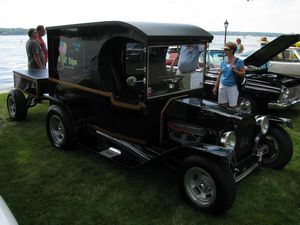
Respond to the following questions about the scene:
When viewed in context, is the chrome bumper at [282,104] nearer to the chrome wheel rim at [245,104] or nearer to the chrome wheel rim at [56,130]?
the chrome wheel rim at [245,104]

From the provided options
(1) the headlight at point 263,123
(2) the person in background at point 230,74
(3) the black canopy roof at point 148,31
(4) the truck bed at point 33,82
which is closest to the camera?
(3) the black canopy roof at point 148,31

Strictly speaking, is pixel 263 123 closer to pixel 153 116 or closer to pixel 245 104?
pixel 153 116

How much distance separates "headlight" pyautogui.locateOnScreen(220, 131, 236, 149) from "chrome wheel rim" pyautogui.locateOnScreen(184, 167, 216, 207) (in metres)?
0.44

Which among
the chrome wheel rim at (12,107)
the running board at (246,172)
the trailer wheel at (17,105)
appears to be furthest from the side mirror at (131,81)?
the chrome wheel rim at (12,107)

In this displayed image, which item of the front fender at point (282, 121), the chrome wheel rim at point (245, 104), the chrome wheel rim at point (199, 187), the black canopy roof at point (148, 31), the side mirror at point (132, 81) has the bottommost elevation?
the chrome wheel rim at point (199, 187)

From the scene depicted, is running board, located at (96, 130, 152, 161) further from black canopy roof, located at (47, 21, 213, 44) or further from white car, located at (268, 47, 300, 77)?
white car, located at (268, 47, 300, 77)

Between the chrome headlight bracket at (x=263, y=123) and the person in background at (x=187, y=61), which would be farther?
the person in background at (x=187, y=61)

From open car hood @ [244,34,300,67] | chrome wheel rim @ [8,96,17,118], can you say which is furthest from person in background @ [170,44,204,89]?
chrome wheel rim @ [8,96,17,118]

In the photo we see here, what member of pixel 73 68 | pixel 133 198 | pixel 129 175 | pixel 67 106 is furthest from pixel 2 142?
pixel 133 198

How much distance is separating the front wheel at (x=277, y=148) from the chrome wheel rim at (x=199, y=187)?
4.68ft

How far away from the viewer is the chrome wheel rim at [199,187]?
3.48 meters

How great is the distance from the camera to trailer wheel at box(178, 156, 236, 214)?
3.30 metres

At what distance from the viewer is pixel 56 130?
5379 millimetres

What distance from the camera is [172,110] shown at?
4074 mm
